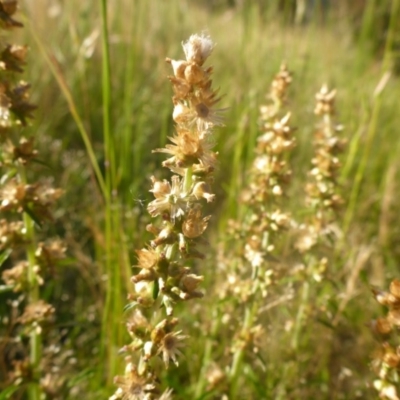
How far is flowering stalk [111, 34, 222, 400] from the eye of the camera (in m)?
0.83

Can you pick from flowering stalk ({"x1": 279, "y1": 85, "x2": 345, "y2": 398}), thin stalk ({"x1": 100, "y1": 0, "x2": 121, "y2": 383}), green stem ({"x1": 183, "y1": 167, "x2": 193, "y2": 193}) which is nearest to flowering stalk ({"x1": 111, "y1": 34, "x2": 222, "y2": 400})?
green stem ({"x1": 183, "y1": 167, "x2": 193, "y2": 193})

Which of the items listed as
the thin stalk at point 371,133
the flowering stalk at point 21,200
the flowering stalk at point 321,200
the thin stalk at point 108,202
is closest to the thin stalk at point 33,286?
the flowering stalk at point 21,200

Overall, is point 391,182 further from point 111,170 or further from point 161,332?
point 161,332

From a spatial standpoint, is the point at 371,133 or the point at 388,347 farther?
the point at 371,133

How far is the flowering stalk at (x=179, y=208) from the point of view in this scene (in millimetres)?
831

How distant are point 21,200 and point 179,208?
473 millimetres

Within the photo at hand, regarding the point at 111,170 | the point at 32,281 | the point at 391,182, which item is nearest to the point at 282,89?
the point at 111,170

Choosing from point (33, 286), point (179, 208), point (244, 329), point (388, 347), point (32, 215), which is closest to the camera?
point (179, 208)

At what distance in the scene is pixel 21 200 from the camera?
3.85 feet

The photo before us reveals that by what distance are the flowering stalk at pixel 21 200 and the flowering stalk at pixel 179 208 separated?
0.38 m

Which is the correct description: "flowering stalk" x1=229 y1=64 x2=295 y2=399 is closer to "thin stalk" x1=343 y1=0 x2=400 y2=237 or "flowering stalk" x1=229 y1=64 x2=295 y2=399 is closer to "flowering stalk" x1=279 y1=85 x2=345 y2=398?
"flowering stalk" x1=279 y1=85 x2=345 y2=398

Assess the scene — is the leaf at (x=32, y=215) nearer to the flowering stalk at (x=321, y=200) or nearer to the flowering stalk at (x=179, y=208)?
the flowering stalk at (x=179, y=208)

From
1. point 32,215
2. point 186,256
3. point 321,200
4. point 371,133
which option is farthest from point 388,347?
point 371,133

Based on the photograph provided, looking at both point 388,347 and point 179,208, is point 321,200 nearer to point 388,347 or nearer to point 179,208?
point 388,347
